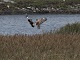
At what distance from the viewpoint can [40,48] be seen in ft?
39.2

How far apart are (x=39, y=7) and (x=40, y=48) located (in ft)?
193

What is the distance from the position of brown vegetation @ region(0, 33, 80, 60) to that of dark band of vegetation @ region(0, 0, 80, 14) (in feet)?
180

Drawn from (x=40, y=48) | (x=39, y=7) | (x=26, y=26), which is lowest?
(x=39, y=7)

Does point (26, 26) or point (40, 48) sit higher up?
point (40, 48)

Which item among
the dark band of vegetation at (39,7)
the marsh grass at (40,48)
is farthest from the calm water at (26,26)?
the dark band of vegetation at (39,7)

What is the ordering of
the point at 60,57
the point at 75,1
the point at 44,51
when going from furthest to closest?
the point at 75,1, the point at 44,51, the point at 60,57

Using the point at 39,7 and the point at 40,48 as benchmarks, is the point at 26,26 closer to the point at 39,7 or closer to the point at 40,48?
the point at 40,48

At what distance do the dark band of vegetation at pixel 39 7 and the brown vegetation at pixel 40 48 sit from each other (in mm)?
54871

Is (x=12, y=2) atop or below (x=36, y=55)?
below

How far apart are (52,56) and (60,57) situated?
0.29 m

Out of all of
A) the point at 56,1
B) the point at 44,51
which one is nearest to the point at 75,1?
the point at 56,1

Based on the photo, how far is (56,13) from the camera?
68375 millimetres

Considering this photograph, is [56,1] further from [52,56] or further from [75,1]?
[52,56]

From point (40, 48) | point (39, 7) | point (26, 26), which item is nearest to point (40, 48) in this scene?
point (40, 48)
